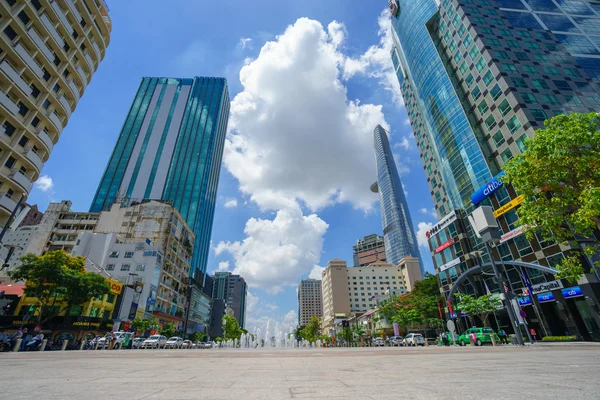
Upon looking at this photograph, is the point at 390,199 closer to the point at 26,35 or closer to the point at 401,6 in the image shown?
the point at 401,6

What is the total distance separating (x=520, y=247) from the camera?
110 ft

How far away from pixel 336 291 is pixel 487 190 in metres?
100

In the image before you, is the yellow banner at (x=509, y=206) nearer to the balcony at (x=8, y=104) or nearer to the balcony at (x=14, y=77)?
the balcony at (x=8, y=104)

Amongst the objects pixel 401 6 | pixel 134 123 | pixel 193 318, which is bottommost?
pixel 193 318

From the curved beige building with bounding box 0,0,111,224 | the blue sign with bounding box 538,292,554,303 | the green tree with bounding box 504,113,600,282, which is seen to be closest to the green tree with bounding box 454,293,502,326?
the blue sign with bounding box 538,292,554,303

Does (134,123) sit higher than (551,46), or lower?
higher

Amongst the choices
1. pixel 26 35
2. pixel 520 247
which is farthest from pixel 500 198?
pixel 26 35

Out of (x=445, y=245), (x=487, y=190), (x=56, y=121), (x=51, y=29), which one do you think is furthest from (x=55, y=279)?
(x=445, y=245)

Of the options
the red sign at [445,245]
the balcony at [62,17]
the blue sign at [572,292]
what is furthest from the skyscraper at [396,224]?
the balcony at [62,17]

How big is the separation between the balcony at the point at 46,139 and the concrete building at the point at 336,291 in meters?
112

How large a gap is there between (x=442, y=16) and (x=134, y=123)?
11331 centimetres

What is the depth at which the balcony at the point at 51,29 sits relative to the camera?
2787 cm

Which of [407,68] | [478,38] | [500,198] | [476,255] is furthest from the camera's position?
[407,68]

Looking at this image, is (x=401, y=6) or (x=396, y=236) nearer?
(x=401, y=6)
